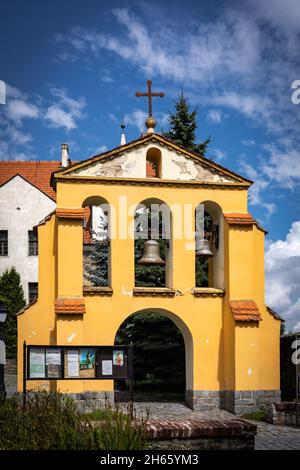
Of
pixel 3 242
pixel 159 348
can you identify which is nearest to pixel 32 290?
pixel 3 242

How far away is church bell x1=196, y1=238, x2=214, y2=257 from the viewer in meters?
18.5

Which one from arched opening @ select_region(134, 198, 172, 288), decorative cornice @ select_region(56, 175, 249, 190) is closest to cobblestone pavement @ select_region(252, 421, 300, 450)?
arched opening @ select_region(134, 198, 172, 288)

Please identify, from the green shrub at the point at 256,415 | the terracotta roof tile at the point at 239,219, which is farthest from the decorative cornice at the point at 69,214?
the green shrub at the point at 256,415

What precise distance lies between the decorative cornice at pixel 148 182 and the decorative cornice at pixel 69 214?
814 millimetres

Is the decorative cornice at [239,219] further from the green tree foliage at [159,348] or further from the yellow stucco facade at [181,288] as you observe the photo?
the green tree foliage at [159,348]

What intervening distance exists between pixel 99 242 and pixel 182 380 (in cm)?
744

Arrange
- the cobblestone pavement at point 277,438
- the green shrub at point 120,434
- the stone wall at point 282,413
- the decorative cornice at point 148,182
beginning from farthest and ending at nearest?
the decorative cornice at point 148,182 < the stone wall at point 282,413 < the cobblestone pavement at point 277,438 < the green shrub at point 120,434

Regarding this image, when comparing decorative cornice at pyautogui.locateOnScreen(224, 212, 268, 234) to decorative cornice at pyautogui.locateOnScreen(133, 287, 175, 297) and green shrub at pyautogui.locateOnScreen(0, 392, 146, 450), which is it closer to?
decorative cornice at pyautogui.locateOnScreen(133, 287, 175, 297)

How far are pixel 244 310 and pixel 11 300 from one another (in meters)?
16.9

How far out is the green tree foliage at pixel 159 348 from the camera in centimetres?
2297

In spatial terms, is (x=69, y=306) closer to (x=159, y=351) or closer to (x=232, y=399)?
(x=232, y=399)

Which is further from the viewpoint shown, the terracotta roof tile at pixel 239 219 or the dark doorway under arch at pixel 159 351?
the dark doorway under arch at pixel 159 351

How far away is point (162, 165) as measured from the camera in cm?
1872
